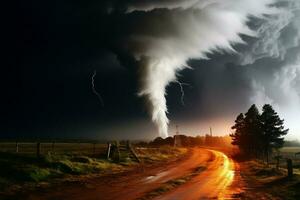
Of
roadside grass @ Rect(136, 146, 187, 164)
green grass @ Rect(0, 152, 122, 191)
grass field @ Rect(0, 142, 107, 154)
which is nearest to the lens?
green grass @ Rect(0, 152, 122, 191)

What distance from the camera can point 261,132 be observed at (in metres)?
68.8

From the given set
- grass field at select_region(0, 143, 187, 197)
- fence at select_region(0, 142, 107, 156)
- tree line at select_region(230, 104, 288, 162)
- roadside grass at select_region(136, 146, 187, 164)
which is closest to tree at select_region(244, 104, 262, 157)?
tree line at select_region(230, 104, 288, 162)

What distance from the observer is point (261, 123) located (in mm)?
69312

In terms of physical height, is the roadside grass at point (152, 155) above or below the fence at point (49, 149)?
below

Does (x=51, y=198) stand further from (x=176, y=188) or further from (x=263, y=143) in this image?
(x=263, y=143)

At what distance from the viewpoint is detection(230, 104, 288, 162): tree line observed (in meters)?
68.3

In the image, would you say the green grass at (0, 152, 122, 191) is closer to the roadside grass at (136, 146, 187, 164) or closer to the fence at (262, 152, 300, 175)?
the roadside grass at (136, 146, 187, 164)

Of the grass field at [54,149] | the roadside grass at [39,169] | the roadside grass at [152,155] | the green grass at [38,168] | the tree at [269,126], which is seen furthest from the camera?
the tree at [269,126]

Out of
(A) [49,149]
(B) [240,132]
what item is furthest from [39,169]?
(B) [240,132]

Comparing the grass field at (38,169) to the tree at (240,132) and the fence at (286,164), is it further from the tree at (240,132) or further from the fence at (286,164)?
the tree at (240,132)

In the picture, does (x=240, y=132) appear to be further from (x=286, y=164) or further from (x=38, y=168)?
(x=38, y=168)

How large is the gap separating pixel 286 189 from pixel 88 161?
1959cm

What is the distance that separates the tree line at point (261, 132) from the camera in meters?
68.3

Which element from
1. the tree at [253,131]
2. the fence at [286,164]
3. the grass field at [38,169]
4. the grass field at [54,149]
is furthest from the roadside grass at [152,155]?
the tree at [253,131]
